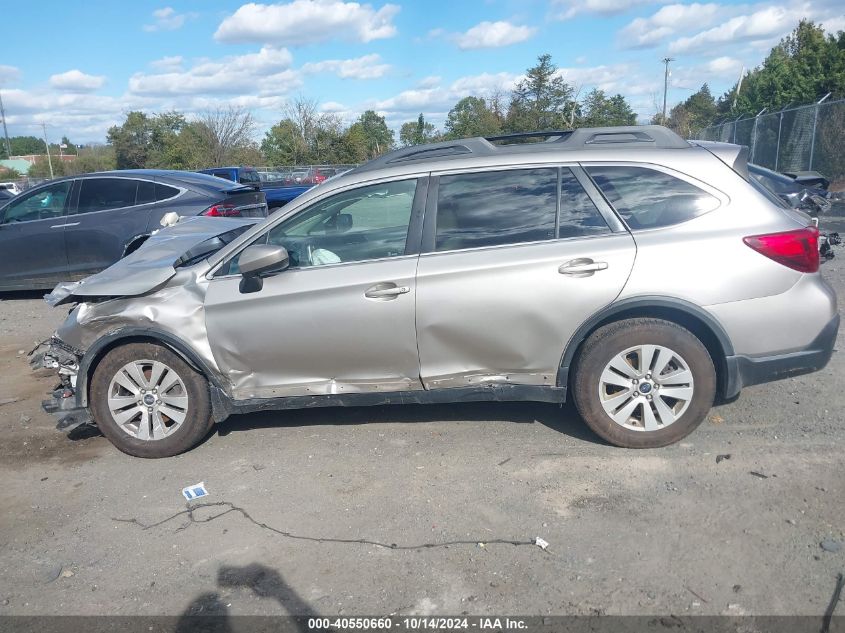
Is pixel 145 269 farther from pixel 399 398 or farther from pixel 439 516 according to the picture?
pixel 439 516

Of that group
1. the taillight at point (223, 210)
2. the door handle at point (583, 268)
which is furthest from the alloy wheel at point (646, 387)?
the taillight at point (223, 210)

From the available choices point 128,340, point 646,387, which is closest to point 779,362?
point 646,387

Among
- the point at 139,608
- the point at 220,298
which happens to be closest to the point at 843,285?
the point at 220,298

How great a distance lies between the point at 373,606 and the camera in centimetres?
308

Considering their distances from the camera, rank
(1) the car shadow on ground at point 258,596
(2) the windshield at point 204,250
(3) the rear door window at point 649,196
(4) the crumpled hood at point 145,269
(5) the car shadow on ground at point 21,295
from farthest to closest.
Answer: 1. (5) the car shadow on ground at point 21,295
2. (2) the windshield at point 204,250
3. (4) the crumpled hood at point 145,269
4. (3) the rear door window at point 649,196
5. (1) the car shadow on ground at point 258,596

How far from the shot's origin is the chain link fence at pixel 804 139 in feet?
65.1

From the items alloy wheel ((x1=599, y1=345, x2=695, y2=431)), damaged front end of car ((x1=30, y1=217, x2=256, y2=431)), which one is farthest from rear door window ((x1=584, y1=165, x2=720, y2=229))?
damaged front end of car ((x1=30, y1=217, x2=256, y2=431))

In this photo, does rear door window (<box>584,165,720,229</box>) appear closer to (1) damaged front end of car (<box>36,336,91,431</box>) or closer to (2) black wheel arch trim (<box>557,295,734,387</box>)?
(2) black wheel arch trim (<box>557,295,734,387</box>)

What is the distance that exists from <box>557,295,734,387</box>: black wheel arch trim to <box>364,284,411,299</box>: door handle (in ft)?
3.48

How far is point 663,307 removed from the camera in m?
4.17

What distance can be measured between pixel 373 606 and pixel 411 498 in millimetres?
958

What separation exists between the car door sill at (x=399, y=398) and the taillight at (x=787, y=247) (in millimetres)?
1429

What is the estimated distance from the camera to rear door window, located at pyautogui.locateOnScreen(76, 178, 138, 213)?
376 inches

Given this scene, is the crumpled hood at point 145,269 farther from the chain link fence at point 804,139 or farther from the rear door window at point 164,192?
the chain link fence at point 804,139
